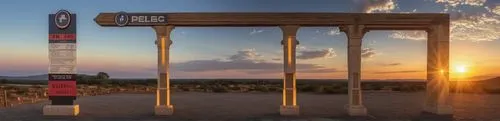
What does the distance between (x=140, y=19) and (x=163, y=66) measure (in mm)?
2180

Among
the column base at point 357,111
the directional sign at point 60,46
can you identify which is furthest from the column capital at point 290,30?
the directional sign at point 60,46

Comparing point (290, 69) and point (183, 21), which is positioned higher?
point (183, 21)

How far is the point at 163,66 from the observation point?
21.7 meters

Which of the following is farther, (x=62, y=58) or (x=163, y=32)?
(x=62, y=58)

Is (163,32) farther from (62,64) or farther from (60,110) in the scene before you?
(60,110)

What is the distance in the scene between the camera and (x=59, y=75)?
72.4 feet

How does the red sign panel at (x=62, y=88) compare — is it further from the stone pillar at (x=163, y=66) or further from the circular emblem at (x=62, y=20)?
the stone pillar at (x=163, y=66)

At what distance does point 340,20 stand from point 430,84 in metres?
4.84

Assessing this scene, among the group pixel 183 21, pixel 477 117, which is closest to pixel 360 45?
pixel 477 117

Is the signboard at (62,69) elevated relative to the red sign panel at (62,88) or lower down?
elevated

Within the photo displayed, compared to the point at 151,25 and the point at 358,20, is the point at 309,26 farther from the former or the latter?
the point at 151,25

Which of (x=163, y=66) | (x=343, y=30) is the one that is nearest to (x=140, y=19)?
(x=163, y=66)

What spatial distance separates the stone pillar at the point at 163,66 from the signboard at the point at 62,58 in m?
3.56

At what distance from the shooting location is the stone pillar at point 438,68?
70.3 feet
